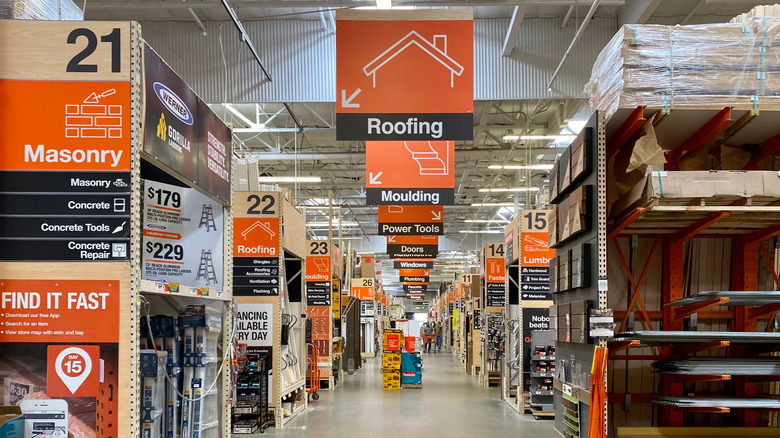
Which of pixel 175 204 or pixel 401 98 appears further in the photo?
pixel 401 98

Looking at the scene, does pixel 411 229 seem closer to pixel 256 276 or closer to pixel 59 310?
pixel 256 276

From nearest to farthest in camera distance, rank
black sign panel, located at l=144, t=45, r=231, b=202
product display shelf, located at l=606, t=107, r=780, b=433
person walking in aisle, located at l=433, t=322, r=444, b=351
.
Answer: black sign panel, located at l=144, t=45, r=231, b=202
product display shelf, located at l=606, t=107, r=780, b=433
person walking in aisle, located at l=433, t=322, r=444, b=351

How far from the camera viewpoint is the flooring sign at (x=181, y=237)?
4.75 metres

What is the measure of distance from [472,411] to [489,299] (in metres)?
3.99

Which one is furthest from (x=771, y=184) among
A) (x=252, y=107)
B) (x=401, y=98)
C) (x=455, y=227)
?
(x=455, y=227)

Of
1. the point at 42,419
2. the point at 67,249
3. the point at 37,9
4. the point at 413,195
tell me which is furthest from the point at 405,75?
the point at 42,419

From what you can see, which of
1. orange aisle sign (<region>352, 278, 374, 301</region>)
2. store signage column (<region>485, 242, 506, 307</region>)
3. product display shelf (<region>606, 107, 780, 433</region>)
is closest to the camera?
product display shelf (<region>606, 107, 780, 433</region>)

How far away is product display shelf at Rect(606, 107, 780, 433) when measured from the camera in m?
4.57

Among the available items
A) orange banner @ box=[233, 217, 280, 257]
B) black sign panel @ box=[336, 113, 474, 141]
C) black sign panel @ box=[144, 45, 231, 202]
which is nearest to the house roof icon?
black sign panel @ box=[336, 113, 474, 141]

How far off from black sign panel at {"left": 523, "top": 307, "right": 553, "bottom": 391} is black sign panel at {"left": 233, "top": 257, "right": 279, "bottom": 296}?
168 inches

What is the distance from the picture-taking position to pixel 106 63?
3525mm

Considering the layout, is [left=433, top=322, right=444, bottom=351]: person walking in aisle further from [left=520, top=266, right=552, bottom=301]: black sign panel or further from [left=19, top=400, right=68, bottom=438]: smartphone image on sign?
[left=19, top=400, right=68, bottom=438]: smartphone image on sign

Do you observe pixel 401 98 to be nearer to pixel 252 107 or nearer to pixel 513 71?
pixel 513 71

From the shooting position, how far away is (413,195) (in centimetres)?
956
